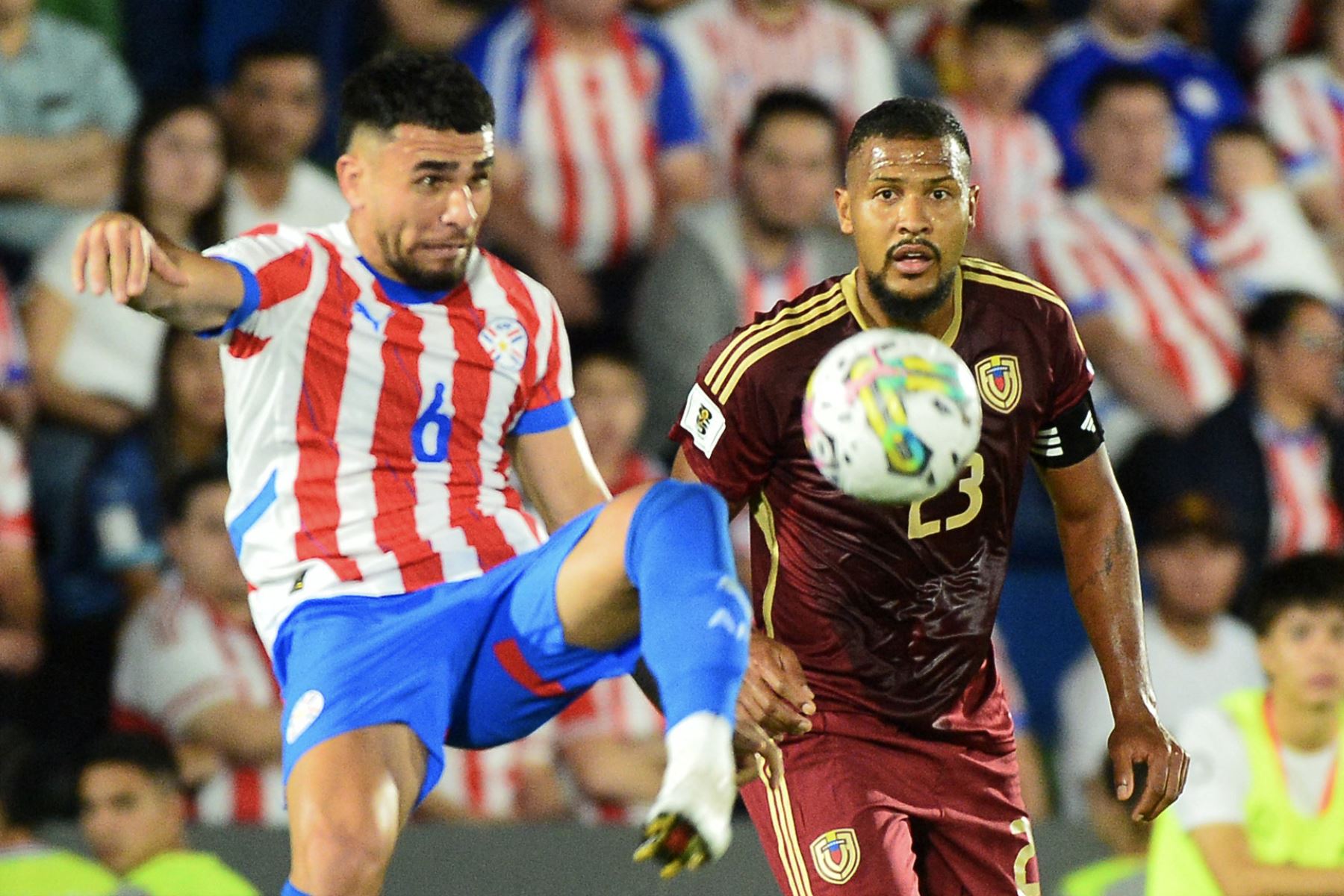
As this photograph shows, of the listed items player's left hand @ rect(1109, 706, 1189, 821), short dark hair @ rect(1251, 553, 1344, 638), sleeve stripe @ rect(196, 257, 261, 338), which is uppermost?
sleeve stripe @ rect(196, 257, 261, 338)

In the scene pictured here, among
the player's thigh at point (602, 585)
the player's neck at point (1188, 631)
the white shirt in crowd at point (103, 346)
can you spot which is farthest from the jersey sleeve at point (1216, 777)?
the white shirt in crowd at point (103, 346)

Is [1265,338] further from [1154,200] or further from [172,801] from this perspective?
[172,801]

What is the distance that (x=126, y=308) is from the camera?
19.7ft

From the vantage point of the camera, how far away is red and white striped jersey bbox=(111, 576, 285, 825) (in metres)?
5.82

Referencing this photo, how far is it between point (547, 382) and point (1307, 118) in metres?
5.32

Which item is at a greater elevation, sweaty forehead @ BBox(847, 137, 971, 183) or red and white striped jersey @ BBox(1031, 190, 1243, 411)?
sweaty forehead @ BBox(847, 137, 971, 183)

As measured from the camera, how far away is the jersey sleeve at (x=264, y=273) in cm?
360

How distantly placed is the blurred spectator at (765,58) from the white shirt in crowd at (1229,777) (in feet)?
9.34

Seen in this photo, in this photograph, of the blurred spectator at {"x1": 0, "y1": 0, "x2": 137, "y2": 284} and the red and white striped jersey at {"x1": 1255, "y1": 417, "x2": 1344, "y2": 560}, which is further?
the red and white striped jersey at {"x1": 1255, "y1": 417, "x2": 1344, "y2": 560}

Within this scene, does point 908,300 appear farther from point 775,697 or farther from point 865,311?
point 775,697

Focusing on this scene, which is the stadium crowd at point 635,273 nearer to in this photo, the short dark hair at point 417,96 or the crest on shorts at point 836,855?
the crest on shorts at point 836,855

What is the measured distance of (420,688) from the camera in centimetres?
344

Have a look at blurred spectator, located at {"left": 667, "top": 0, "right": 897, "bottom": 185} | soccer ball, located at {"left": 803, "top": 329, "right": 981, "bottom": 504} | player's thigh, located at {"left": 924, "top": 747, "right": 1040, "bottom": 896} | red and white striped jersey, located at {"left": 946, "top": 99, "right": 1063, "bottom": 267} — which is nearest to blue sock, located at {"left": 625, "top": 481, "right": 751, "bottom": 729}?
soccer ball, located at {"left": 803, "top": 329, "right": 981, "bottom": 504}

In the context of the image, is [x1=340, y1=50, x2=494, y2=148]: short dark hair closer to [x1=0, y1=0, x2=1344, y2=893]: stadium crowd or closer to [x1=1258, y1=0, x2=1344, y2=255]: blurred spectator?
[x1=0, y1=0, x2=1344, y2=893]: stadium crowd
